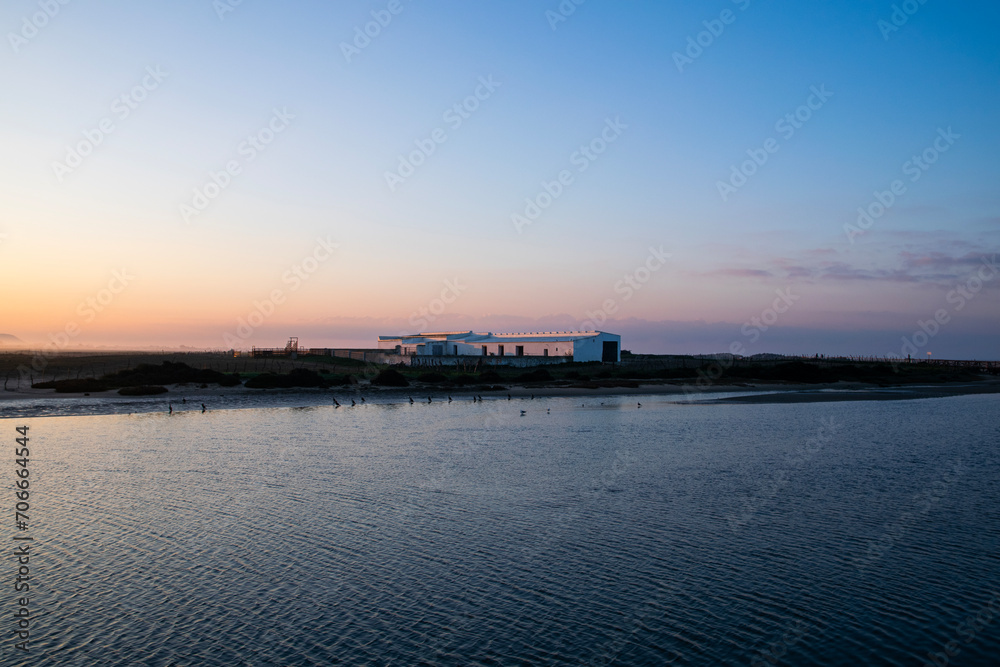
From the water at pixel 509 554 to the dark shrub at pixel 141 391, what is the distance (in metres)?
23.5

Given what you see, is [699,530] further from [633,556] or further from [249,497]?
[249,497]

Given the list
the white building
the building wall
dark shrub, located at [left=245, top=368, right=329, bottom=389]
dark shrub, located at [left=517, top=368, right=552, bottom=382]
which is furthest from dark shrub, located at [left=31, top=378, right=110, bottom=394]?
the building wall

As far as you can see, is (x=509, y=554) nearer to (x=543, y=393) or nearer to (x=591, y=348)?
(x=543, y=393)

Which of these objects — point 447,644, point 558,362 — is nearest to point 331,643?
point 447,644

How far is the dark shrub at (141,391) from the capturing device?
162ft

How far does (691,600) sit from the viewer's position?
11.1 meters

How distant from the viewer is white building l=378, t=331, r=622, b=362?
3575 inches

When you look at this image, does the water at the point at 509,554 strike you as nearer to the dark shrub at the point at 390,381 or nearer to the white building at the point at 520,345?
the dark shrub at the point at 390,381

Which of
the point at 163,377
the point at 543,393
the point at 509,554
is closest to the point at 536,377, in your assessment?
the point at 543,393

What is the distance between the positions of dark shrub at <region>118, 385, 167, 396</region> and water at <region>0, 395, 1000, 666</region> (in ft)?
77.1

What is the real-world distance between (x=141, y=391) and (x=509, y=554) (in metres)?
44.7

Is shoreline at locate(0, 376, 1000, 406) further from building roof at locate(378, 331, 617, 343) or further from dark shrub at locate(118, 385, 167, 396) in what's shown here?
building roof at locate(378, 331, 617, 343)

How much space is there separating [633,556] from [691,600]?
224cm

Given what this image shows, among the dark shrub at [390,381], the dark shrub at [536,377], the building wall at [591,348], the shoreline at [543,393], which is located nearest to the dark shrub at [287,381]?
the shoreline at [543,393]
